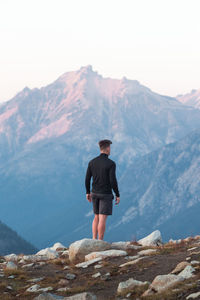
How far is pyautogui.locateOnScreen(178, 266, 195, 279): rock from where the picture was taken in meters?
13.5

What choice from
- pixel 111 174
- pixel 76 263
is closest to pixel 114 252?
pixel 76 263

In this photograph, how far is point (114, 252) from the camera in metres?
19.0

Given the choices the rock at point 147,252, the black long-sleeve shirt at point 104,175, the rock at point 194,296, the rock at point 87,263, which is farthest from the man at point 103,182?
the rock at point 194,296

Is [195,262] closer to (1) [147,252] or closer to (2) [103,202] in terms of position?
(1) [147,252]

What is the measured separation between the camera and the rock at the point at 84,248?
19.7 metres

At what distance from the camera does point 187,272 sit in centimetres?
1378

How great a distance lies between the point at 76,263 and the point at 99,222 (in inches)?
76.9

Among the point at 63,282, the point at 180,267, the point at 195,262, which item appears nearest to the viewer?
the point at 180,267

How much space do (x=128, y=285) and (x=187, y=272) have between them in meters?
1.55

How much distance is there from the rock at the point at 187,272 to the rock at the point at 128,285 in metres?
0.93

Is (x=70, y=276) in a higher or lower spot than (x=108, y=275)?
higher

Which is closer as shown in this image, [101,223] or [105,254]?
[105,254]

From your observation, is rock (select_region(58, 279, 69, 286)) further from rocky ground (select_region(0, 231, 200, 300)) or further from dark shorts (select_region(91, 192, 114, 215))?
dark shorts (select_region(91, 192, 114, 215))

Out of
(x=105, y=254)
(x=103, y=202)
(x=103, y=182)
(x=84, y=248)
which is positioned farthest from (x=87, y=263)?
(x=103, y=182)
